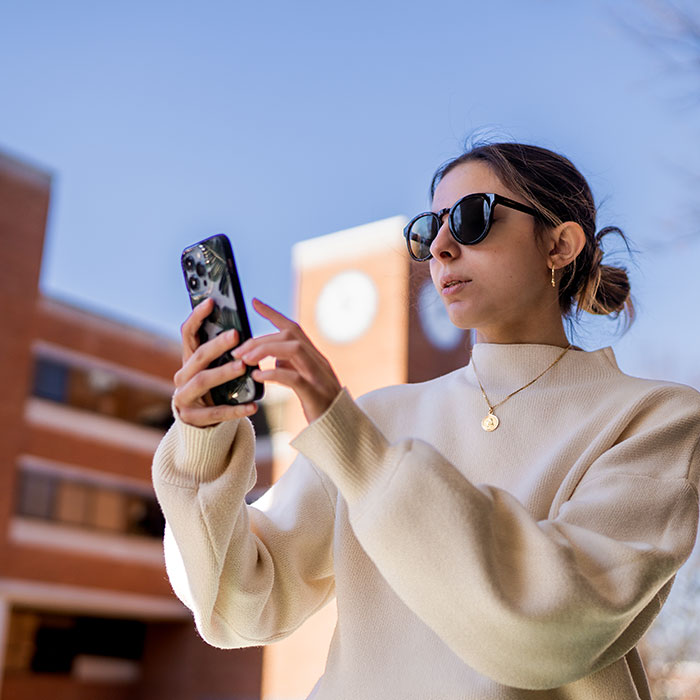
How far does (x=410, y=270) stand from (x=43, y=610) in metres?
16.3

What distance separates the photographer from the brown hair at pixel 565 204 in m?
1.41

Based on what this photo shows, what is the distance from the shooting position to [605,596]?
1.01 m

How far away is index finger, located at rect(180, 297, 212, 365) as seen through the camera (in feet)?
3.75

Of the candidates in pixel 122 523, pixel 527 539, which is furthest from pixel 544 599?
pixel 122 523

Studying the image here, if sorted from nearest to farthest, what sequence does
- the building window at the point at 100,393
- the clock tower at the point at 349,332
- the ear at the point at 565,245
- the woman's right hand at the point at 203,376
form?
the woman's right hand at the point at 203,376 < the ear at the point at 565,245 < the building window at the point at 100,393 < the clock tower at the point at 349,332

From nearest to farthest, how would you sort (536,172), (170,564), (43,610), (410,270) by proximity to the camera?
(170,564), (536,172), (410,270), (43,610)

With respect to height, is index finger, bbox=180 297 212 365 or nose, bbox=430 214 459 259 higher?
nose, bbox=430 214 459 259

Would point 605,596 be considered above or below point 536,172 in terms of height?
below

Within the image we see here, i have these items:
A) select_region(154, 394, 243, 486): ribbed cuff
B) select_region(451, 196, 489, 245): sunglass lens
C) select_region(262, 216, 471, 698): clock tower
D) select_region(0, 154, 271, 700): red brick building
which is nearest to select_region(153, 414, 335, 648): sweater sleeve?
select_region(154, 394, 243, 486): ribbed cuff

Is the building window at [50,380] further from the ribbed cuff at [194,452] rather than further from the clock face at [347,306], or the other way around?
the ribbed cuff at [194,452]

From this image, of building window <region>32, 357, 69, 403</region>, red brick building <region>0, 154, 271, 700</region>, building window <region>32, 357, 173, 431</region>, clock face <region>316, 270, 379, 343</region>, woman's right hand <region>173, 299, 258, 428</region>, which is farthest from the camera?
clock face <region>316, 270, 379, 343</region>

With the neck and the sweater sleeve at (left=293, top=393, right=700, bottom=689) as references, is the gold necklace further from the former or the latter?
the sweater sleeve at (left=293, top=393, right=700, bottom=689)

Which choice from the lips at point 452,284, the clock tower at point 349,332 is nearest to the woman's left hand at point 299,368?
the lips at point 452,284

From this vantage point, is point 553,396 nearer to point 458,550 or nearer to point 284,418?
point 458,550
